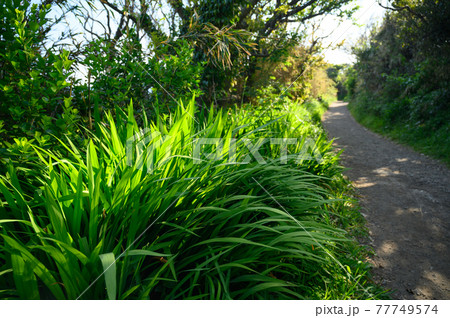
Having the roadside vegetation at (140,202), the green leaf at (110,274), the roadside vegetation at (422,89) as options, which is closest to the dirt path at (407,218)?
the roadside vegetation at (140,202)

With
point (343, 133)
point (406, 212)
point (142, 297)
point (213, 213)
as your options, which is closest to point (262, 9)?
point (343, 133)

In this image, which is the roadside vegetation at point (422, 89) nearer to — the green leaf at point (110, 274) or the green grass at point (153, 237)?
the green grass at point (153, 237)

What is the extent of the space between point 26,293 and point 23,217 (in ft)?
1.35

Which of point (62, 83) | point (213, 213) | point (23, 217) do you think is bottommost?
point (213, 213)

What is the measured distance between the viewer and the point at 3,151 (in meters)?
1.78

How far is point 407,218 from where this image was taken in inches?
127

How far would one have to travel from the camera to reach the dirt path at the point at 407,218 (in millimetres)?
2176

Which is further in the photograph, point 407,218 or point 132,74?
point 407,218

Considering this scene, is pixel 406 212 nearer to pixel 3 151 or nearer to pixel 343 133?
pixel 3 151

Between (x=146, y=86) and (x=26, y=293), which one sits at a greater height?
(x=146, y=86)

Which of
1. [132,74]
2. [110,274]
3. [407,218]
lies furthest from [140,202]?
[407,218]

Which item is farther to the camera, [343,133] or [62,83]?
[343,133]

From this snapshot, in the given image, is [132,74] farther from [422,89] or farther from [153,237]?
[422,89]

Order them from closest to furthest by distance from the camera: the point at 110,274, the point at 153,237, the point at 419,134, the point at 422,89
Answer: the point at 110,274 → the point at 153,237 → the point at 419,134 → the point at 422,89
